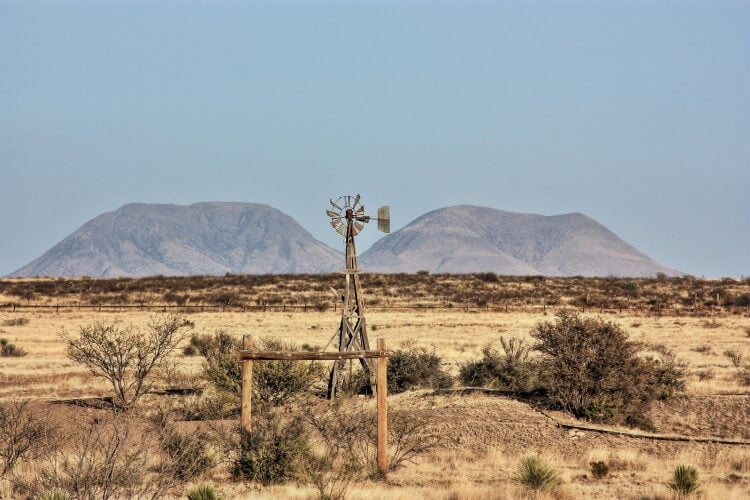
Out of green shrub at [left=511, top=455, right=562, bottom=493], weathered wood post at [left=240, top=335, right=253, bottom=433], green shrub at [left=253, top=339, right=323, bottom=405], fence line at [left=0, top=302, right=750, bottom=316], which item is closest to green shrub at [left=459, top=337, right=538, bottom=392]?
green shrub at [left=253, top=339, right=323, bottom=405]

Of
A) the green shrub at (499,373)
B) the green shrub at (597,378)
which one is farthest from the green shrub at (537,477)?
the green shrub at (499,373)

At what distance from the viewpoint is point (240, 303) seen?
6619 cm

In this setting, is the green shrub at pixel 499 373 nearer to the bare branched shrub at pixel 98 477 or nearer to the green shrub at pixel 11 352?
the bare branched shrub at pixel 98 477

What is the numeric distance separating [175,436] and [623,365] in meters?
9.73

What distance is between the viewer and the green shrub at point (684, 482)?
13.9 meters

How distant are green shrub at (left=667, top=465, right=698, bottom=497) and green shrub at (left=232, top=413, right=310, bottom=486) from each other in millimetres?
5760

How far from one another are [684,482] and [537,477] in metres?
2.18

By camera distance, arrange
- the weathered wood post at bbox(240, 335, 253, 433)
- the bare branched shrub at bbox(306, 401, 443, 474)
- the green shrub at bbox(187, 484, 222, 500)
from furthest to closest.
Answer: the bare branched shrub at bbox(306, 401, 443, 474)
the weathered wood post at bbox(240, 335, 253, 433)
the green shrub at bbox(187, 484, 222, 500)

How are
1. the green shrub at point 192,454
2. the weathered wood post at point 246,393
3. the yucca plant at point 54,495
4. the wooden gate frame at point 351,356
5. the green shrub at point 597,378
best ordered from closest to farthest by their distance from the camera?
1. the yucca plant at point 54,495
2. the green shrub at point 192,454
3. the wooden gate frame at point 351,356
4. the weathered wood post at point 246,393
5. the green shrub at point 597,378

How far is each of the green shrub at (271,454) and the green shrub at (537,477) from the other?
3.49m

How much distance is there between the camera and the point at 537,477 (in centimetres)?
1420

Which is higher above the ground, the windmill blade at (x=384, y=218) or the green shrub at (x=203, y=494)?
the windmill blade at (x=384, y=218)

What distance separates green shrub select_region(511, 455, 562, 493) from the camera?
14.1m

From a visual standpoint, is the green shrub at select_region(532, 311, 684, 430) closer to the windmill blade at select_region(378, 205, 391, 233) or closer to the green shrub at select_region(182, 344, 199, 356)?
the windmill blade at select_region(378, 205, 391, 233)
